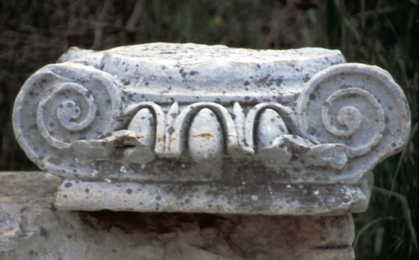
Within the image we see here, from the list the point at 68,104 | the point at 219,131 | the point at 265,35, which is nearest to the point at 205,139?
the point at 219,131

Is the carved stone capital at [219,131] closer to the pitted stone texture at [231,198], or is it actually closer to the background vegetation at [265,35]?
the pitted stone texture at [231,198]

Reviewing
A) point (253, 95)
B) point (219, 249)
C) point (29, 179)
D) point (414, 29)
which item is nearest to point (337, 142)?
point (253, 95)

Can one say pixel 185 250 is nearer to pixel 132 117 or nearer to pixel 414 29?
pixel 132 117

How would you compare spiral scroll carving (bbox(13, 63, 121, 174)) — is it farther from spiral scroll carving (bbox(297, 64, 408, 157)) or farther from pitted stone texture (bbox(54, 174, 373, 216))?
spiral scroll carving (bbox(297, 64, 408, 157))

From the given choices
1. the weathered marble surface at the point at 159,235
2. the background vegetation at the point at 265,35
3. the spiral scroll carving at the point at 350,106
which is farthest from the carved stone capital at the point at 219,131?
the background vegetation at the point at 265,35

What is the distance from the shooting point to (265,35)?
3143 mm

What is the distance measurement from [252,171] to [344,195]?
0.52 ft

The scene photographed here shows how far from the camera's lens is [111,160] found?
1652 millimetres

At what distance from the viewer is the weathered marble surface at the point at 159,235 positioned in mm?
1769

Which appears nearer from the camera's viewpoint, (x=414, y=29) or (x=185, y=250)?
(x=185, y=250)

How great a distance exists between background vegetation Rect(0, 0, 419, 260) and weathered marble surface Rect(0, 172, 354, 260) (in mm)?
1029

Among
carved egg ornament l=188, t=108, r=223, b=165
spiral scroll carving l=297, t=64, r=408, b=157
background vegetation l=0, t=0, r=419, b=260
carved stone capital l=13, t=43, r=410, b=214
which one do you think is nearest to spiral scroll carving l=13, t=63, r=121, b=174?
carved stone capital l=13, t=43, r=410, b=214

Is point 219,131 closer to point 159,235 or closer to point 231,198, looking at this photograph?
point 231,198

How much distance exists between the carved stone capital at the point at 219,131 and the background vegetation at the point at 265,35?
3.66 ft
